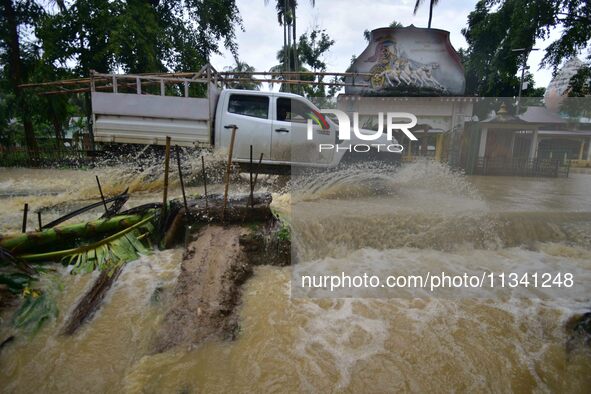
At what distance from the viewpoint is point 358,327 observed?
2451 mm

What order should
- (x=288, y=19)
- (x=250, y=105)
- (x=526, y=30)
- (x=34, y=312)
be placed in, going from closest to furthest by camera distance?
(x=34, y=312) < (x=250, y=105) < (x=526, y=30) < (x=288, y=19)

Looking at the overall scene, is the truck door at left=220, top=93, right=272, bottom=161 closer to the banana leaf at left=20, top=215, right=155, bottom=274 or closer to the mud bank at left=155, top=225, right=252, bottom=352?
the mud bank at left=155, top=225, right=252, bottom=352

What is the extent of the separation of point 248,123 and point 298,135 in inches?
39.5

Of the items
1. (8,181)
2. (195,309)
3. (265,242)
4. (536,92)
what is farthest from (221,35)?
(536,92)

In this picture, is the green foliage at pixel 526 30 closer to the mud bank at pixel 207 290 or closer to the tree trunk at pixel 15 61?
the mud bank at pixel 207 290

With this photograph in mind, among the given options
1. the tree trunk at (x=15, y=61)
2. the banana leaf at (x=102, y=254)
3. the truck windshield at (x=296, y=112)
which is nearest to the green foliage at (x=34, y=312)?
the banana leaf at (x=102, y=254)

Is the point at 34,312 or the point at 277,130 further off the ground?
the point at 277,130

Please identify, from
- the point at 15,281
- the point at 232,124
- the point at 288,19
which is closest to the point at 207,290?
the point at 15,281

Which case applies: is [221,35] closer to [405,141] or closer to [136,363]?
[405,141]

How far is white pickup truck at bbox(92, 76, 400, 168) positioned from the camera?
582cm

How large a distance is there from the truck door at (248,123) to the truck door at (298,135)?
6.6 inches

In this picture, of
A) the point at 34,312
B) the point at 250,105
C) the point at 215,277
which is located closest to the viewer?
the point at 34,312

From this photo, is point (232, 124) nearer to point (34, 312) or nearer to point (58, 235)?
point (58, 235)

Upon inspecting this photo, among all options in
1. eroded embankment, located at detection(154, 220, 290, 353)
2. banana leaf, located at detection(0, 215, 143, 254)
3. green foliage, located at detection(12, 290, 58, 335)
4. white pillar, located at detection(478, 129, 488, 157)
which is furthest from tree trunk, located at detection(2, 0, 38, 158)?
white pillar, located at detection(478, 129, 488, 157)
